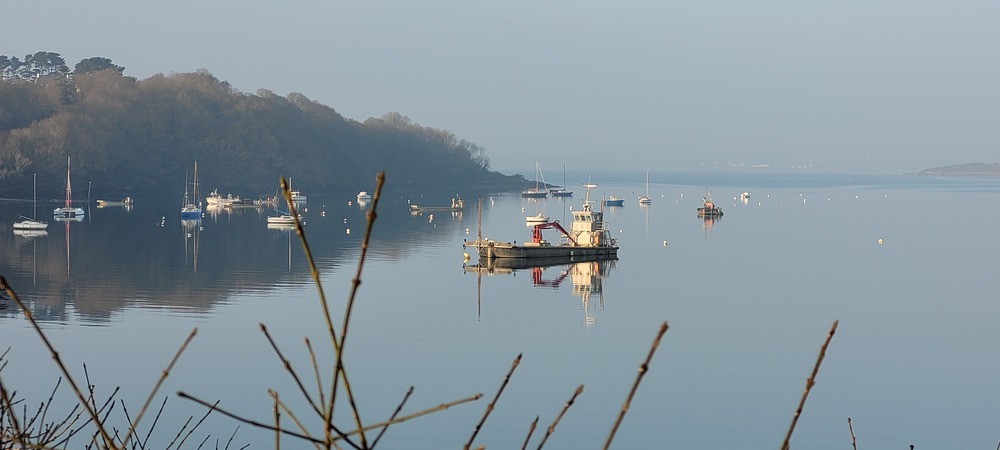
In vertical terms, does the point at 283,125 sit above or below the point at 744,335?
above

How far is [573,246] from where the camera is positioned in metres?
42.1

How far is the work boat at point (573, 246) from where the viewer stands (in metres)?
41.1

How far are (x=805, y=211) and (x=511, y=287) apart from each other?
52.8m

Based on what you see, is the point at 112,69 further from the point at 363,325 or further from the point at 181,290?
the point at 363,325

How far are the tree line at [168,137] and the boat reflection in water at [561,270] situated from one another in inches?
1840

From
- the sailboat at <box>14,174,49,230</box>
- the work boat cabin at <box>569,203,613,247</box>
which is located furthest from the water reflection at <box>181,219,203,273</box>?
the work boat cabin at <box>569,203,613,247</box>

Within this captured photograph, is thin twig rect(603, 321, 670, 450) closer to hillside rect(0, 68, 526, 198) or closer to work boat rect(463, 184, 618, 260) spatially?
work boat rect(463, 184, 618, 260)

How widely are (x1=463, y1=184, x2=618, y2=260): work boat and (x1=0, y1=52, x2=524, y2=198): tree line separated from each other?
45796mm

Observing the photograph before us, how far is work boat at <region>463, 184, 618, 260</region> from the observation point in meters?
41.1

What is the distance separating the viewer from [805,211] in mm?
83188

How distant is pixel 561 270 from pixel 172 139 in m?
62.6

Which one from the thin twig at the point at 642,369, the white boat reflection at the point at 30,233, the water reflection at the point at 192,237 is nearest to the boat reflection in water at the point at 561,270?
the water reflection at the point at 192,237

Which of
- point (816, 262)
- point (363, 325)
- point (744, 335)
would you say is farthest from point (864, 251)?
point (363, 325)

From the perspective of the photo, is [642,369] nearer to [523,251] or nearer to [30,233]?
[523,251]
